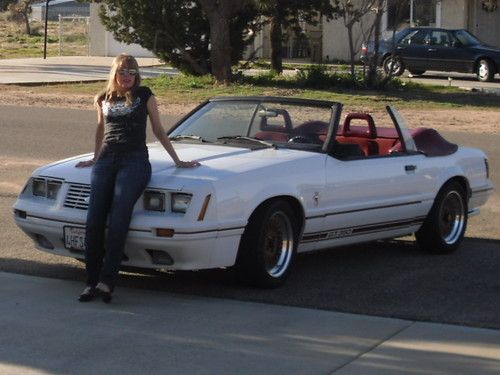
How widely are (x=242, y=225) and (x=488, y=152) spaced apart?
406 inches

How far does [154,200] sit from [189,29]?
2364 cm

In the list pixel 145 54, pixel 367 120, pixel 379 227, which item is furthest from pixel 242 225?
pixel 145 54

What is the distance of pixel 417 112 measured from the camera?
24766 millimetres

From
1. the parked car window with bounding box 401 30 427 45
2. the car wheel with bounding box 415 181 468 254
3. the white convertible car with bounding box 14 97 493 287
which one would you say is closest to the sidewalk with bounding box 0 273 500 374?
the white convertible car with bounding box 14 97 493 287

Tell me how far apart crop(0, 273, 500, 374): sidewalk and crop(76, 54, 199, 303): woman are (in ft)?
0.89

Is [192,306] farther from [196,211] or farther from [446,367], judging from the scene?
[446,367]

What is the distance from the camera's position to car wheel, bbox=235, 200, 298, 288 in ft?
26.3

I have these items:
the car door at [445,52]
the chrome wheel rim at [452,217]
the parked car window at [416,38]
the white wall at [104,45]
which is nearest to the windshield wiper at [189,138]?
the chrome wheel rim at [452,217]

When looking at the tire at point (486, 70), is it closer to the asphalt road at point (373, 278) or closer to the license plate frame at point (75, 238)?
the asphalt road at point (373, 278)

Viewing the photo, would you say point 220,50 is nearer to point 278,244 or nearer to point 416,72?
point 416,72

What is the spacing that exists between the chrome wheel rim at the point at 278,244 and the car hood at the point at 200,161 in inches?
16.5

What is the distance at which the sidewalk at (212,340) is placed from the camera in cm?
636

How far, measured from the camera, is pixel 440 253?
32.5ft

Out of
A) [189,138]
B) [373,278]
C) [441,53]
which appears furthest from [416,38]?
[373,278]
